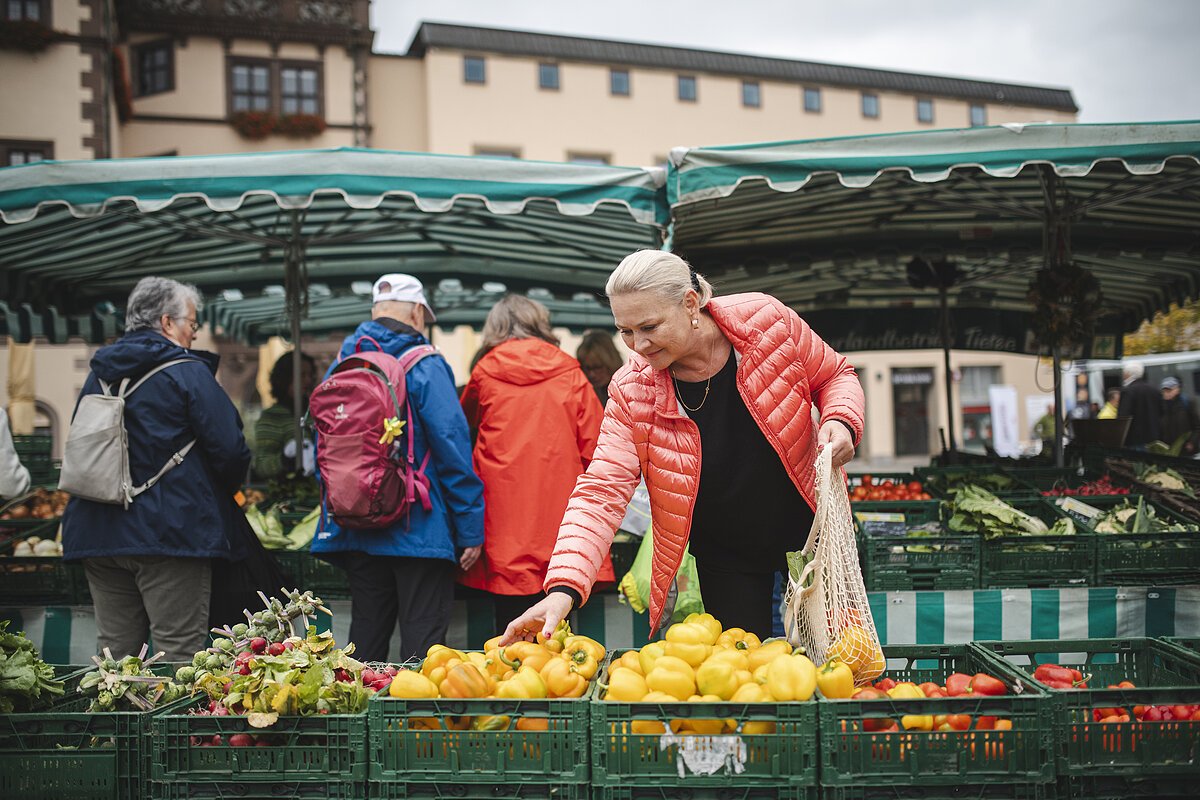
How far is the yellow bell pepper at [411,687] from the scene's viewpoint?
2.08 meters

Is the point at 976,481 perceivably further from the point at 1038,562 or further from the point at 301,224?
the point at 301,224

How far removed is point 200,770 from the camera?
6.77 feet

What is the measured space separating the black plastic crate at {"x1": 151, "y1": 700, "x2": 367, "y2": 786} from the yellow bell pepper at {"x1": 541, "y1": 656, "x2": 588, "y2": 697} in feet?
1.37

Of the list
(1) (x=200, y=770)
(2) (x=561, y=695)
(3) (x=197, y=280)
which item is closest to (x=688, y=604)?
(2) (x=561, y=695)

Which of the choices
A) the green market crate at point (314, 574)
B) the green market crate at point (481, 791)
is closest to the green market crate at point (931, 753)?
the green market crate at point (481, 791)

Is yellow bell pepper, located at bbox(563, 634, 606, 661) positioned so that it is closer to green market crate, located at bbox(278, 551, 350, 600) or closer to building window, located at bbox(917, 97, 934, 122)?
green market crate, located at bbox(278, 551, 350, 600)

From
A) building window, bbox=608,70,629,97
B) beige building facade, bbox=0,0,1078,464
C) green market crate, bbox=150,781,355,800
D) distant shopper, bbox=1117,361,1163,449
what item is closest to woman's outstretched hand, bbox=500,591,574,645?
green market crate, bbox=150,781,355,800

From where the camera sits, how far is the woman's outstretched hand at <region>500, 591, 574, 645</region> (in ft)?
7.98

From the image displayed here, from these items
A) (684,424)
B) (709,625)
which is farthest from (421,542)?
(709,625)

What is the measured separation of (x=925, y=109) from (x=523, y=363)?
3276 centimetres

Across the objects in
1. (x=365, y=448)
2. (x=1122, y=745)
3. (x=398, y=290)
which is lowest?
(x=1122, y=745)

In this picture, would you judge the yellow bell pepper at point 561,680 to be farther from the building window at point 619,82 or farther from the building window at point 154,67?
the building window at point 619,82

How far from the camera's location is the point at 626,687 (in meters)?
2.05

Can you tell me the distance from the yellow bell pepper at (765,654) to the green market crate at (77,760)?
1.39m
